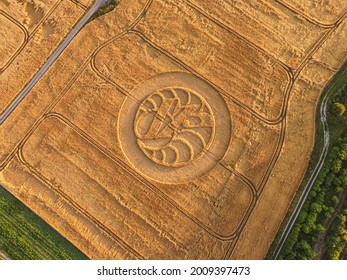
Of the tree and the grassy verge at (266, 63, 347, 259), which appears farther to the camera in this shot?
the tree

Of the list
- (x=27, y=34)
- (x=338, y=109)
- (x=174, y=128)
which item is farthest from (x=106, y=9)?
(x=338, y=109)

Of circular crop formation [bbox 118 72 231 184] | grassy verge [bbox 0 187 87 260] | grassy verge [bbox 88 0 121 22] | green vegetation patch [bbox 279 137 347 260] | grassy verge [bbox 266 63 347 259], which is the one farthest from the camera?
grassy verge [bbox 88 0 121 22]

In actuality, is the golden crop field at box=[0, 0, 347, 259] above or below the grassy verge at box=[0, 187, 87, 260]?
above

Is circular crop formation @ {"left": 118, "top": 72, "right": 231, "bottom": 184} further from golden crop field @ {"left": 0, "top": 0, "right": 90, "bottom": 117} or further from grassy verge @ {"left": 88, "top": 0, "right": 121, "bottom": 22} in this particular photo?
golden crop field @ {"left": 0, "top": 0, "right": 90, "bottom": 117}

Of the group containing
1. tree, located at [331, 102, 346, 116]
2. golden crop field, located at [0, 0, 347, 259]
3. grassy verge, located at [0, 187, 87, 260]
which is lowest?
grassy verge, located at [0, 187, 87, 260]

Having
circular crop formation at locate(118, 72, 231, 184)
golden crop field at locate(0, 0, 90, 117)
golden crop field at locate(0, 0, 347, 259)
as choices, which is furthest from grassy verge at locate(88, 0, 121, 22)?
circular crop formation at locate(118, 72, 231, 184)

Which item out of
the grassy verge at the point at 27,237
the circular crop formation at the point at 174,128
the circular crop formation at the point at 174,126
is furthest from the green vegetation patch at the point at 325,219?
the grassy verge at the point at 27,237
